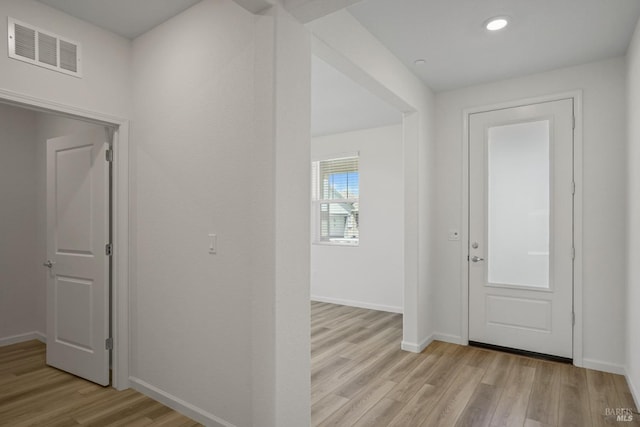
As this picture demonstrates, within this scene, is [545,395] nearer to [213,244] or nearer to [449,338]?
[449,338]

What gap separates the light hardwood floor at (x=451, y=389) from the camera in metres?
2.40

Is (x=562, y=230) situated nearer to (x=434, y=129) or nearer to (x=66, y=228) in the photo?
(x=434, y=129)

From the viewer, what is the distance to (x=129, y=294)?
2779 millimetres

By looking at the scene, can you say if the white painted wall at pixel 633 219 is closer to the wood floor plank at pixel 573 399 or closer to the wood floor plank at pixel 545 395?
the wood floor plank at pixel 573 399

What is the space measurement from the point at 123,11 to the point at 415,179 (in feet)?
9.16

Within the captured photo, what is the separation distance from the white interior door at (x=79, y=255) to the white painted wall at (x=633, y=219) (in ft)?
12.7

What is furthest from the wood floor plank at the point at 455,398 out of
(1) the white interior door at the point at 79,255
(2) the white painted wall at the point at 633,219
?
(1) the white interior door at the point at 79,255

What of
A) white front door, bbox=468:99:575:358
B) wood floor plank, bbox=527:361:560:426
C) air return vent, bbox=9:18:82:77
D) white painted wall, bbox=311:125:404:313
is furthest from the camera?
white painted wall, bbox=311:125:404:313

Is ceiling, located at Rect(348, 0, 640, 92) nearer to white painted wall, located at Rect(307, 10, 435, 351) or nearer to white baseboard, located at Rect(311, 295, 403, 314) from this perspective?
white painted wall, located at Rect(307, 10, 435, 351)

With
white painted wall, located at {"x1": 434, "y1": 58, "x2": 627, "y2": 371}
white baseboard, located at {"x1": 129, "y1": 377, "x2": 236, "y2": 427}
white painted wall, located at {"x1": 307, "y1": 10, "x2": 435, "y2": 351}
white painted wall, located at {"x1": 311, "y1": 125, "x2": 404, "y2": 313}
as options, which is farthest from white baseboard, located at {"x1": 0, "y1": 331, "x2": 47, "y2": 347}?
white painted wall, located at {"x1": 434, "y1": 58, "x2": 627, "y2": 371}

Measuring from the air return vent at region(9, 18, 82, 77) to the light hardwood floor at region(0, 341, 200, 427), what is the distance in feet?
7.58

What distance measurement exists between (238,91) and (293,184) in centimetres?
68

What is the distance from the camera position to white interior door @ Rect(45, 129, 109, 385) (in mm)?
2805

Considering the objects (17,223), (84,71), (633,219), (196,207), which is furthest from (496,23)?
(17,223)
